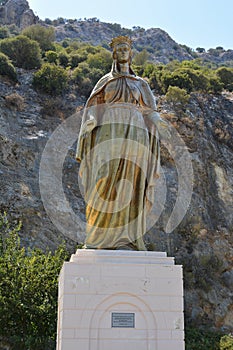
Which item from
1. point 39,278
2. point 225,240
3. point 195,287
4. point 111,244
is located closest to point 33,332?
point 39,278

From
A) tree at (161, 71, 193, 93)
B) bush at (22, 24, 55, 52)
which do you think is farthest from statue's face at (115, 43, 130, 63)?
bush at (22, 24, 55, 52)

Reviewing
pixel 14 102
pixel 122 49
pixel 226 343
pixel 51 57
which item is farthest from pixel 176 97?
pixel 122 49

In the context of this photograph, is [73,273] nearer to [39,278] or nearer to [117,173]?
[117,173]

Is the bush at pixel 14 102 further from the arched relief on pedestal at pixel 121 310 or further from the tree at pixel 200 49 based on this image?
the tree at pixel 200 49

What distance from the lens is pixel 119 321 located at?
6.16 meters

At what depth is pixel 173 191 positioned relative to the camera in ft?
85.9

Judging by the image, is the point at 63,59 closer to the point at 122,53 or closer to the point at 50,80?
the point at 50,80

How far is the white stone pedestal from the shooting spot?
607cm

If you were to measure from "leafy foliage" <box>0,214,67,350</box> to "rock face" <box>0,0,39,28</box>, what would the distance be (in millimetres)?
59238

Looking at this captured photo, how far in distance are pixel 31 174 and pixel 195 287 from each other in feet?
28.4

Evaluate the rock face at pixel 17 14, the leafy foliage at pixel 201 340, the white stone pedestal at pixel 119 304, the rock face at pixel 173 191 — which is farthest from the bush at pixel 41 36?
the white stone pedestal at pixel 119 304

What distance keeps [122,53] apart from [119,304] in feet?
11.9

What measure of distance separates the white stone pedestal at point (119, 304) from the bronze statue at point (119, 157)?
56 cm

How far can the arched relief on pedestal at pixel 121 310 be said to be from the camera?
6.08m
